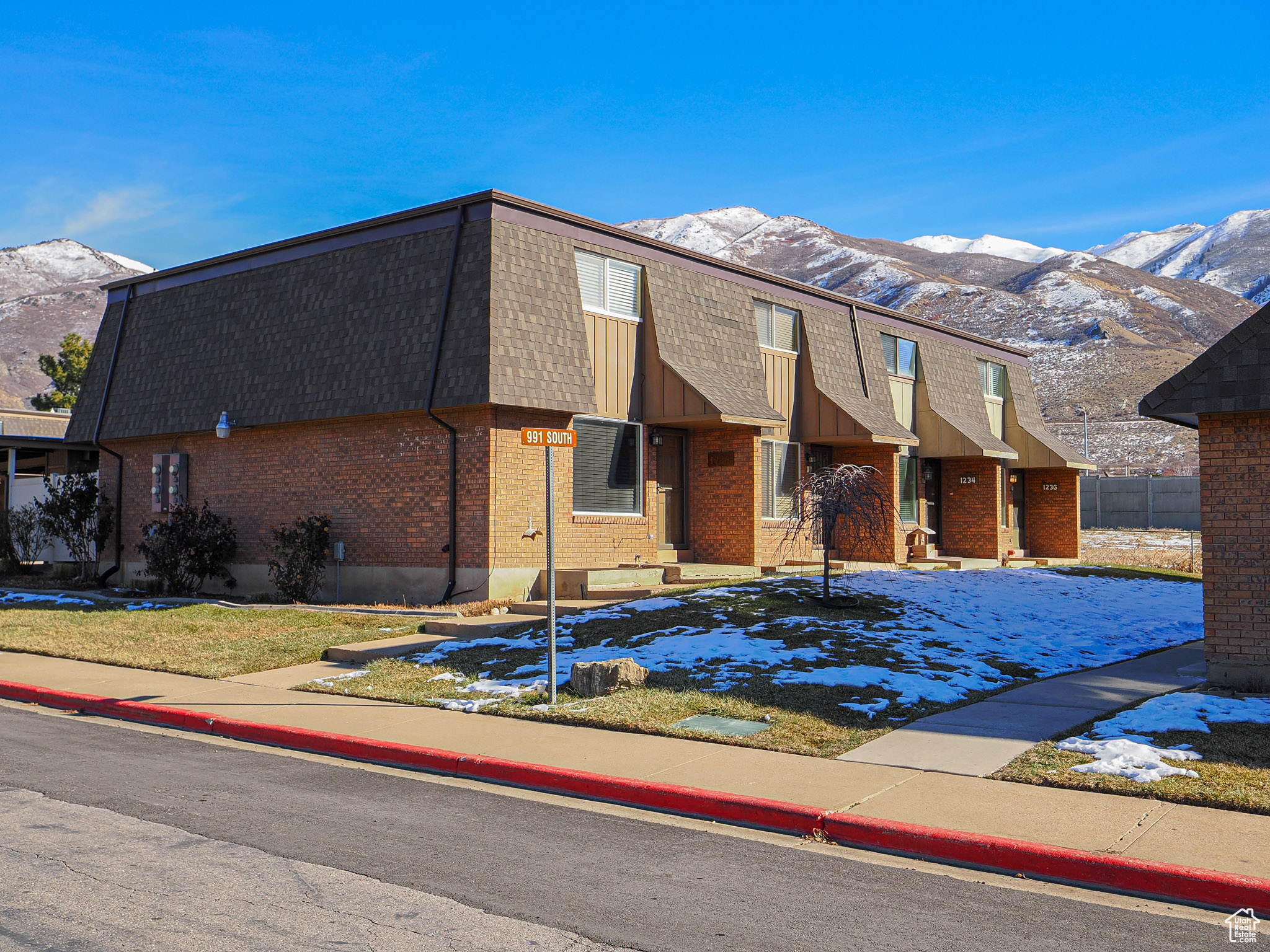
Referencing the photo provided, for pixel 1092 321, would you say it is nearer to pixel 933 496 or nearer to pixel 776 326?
pixel 933 496

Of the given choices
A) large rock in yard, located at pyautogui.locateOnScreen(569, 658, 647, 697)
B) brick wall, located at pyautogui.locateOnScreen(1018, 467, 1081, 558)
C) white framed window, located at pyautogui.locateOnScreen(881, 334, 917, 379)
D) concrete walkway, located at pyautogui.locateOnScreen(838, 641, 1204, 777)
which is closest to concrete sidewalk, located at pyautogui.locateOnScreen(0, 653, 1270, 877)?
concrete walkway, located at pyautogui.locateOnScreen(838, 641, 1204, 777)

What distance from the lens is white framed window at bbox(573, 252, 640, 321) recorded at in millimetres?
18859

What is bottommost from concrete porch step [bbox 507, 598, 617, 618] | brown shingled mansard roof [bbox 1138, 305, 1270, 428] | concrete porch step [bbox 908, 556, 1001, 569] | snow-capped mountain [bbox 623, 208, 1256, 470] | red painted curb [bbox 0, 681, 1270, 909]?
red painted curb [bbox 0, 681, 1270, 909]

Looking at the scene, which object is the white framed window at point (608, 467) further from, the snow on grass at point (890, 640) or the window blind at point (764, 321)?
the window blind at point (764, 321)

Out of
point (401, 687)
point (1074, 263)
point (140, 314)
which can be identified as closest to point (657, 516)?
point (401, 687)

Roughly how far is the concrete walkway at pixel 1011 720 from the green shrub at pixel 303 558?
39.9 ft

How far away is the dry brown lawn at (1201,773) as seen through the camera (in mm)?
7043

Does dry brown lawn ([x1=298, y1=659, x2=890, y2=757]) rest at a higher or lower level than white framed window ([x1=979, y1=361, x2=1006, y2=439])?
lower

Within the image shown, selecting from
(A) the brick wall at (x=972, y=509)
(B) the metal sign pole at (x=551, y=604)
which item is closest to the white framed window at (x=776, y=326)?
(A) the brick wall at (x=972, y=509)

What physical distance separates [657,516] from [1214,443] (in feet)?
36.3

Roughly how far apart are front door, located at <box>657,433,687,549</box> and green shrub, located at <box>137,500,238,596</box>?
8.28 meters

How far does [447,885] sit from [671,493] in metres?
15.1

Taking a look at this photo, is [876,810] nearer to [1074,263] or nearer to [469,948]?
[469,948]

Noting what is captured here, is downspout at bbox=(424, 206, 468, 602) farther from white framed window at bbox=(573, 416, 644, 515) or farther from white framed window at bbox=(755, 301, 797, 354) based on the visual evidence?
white framed window at bbox=(755, 301, 797, 354)
